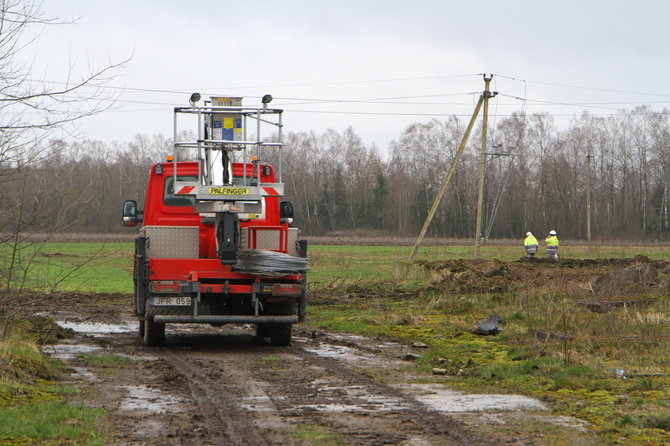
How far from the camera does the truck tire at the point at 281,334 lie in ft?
43.5

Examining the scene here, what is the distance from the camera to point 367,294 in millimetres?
23297

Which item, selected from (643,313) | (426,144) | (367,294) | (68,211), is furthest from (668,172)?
(68,211)

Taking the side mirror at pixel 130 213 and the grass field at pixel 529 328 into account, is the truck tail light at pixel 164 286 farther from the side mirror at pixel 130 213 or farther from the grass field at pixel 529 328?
the side mirror at pixel 130 213

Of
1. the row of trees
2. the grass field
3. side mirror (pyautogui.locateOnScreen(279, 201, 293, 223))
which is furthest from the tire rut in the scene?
the row of trees

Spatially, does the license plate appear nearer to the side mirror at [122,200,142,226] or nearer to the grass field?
the grass field

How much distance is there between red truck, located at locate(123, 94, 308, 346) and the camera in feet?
39.7

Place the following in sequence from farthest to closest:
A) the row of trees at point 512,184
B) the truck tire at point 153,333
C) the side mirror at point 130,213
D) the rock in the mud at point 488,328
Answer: the row of trees at point 512,184, the rock in the mud at point 488,328, the side mirror at point 130,213, the truck tire at point 153,333

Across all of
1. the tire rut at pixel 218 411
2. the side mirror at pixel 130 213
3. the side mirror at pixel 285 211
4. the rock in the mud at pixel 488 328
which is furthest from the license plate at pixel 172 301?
the rock in the mud at pixel 488 328

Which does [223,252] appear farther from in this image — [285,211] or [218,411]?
[218,411]

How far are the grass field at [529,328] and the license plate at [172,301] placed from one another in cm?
102

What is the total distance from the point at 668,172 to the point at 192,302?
3416 inches

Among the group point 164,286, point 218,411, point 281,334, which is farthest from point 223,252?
point 218,411

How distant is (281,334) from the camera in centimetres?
1335

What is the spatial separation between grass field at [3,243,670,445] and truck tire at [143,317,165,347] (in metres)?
1.34
